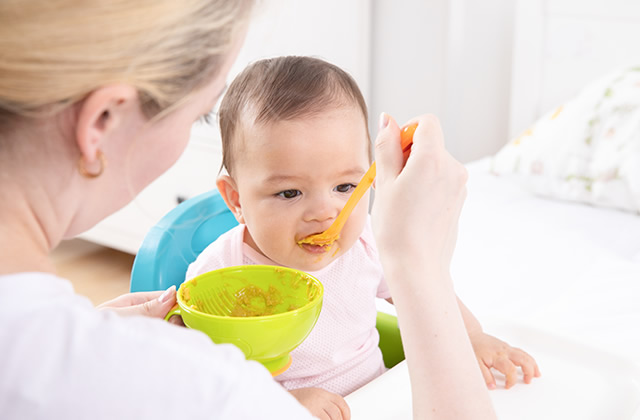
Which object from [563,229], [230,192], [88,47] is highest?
[88,47]

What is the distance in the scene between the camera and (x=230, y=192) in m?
0.95

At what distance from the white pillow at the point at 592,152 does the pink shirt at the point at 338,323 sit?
85 centimetres

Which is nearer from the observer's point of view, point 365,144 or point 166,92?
point 166,92

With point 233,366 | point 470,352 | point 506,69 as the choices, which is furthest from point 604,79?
point 233,366

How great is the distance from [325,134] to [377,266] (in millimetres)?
234

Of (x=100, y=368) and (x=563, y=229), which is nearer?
(x=100, y=368)

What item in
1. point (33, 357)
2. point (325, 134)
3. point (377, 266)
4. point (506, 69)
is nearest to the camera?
point (33, 357)

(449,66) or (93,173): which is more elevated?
(93,173)

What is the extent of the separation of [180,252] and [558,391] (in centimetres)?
57

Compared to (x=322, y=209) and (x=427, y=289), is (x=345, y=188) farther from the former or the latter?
(x=427, y=289)

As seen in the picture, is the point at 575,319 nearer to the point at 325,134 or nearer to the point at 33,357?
the point at 325,134

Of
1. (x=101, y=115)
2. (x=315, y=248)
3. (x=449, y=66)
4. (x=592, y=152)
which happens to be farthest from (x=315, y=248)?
(x=449, y=66)

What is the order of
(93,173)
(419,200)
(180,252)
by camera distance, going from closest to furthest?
(93,173) → (419,200) → (180,252)

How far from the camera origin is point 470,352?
0.64m
